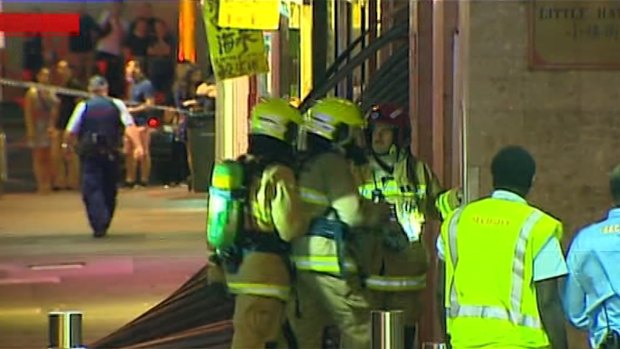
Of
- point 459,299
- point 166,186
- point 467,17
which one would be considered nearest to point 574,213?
point 467,17

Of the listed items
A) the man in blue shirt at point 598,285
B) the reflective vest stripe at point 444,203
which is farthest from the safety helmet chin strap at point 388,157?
the man in blue shirt at point 598,285

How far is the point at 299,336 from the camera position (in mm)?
9297

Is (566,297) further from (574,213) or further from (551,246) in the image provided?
(574,213)

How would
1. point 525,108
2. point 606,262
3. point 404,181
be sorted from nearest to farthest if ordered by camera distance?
1. point 606,262
2. point 525,108
3. point 404,181

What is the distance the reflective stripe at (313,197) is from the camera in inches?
354

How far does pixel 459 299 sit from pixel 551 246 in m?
0.48

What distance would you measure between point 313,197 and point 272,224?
11.3 inches

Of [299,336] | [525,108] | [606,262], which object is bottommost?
[299,336]

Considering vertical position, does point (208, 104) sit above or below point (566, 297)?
above

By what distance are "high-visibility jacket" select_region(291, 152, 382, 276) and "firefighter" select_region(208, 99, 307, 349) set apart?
0.10m

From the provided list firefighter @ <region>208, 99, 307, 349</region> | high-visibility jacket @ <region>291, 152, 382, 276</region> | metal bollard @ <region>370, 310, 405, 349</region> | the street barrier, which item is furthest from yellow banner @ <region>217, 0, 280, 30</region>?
metal bollard @ <region>370, 310, 405, 349</region>

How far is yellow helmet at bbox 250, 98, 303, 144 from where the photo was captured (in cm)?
916

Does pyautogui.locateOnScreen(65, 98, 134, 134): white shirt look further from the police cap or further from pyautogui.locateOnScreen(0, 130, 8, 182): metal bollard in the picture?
pyautogui.locateOnScreen(0, 130, 8, 182): metal bollard

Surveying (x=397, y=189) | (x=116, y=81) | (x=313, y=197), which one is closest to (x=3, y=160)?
(x=116, y=81)
